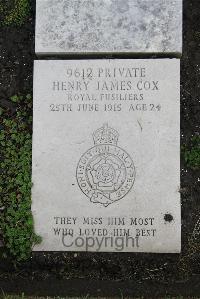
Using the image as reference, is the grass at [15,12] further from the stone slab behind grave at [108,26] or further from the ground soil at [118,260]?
the stone slab behind grave at [108,26]

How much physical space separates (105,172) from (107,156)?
5.5 inches

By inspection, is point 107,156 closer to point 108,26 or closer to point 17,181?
point 17,181


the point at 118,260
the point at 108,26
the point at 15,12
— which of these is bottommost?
the point at 118,260

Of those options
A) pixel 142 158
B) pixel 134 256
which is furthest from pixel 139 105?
pixel 134 256

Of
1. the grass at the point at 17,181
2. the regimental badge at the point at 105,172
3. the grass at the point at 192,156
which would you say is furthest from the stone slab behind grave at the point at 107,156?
the grass at the point at 192,156

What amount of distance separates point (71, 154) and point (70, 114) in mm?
356

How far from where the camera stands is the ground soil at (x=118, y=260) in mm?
4711

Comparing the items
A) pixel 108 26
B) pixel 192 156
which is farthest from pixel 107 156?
pixel 108 26

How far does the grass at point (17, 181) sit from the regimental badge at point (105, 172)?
0.52 meters

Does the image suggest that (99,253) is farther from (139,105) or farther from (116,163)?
(139,105)

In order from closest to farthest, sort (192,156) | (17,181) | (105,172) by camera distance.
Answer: (105,172), (17,181), (192,156)

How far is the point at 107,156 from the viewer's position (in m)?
4.84

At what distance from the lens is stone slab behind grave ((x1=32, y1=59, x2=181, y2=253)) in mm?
4805

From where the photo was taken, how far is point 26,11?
5.40 meters
